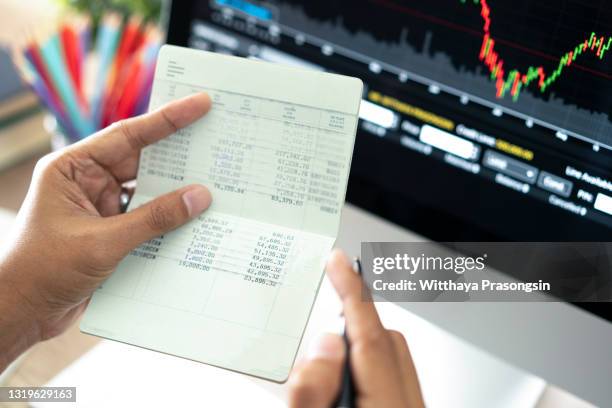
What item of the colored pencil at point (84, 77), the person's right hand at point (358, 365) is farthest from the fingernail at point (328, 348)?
the colored pencil at point (84, 77)

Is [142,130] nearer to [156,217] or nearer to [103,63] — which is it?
[156,217]

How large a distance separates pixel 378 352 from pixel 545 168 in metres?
0.24

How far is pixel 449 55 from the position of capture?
0.55 m

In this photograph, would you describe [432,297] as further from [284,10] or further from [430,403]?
[284,10]

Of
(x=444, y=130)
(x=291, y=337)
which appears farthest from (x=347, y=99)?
(x=291, y=337)

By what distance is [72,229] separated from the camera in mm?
536

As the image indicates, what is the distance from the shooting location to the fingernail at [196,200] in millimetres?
540

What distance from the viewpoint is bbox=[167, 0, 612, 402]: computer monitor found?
508mm

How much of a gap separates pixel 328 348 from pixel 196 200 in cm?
19

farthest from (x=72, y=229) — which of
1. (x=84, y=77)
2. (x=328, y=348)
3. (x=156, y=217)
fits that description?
(x=84, y=77)

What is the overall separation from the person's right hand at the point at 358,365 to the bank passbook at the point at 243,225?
0.24 feet

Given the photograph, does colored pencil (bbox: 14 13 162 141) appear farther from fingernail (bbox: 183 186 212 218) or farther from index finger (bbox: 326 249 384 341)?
index finger (bbox: 326 249 384 341)

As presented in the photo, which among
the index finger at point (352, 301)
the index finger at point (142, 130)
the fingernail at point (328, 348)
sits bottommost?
the fingernail at point (328, 348)

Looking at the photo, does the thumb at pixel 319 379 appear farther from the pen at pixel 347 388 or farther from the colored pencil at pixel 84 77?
the colored pencil at pixel 84 77
